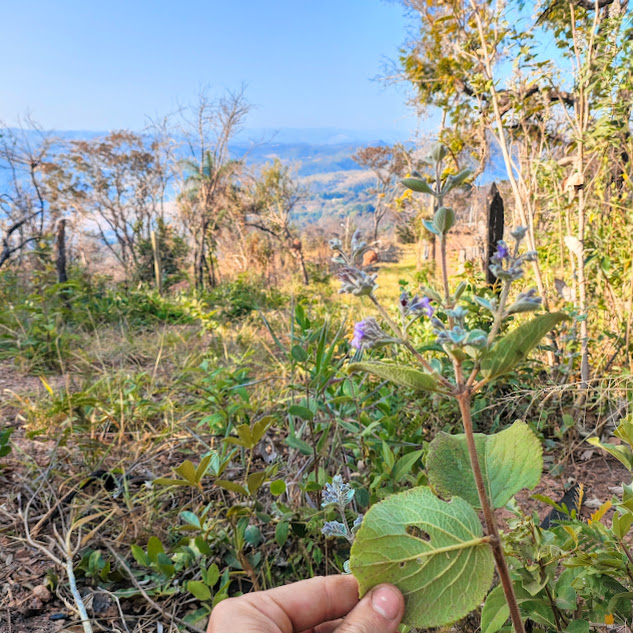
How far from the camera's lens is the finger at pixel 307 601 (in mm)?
615

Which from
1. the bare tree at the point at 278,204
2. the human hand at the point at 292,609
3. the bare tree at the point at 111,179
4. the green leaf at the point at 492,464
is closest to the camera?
the green leaf at the point at 492,464

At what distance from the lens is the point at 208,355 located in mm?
2949

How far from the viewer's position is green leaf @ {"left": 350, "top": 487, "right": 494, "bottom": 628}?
1.30 feet

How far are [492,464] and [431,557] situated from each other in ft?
0.43

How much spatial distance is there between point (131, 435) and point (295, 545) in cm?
109

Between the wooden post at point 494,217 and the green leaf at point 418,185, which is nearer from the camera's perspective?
the green leaf at point 418,185

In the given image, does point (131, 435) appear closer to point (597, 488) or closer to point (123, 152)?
point (597, 488)

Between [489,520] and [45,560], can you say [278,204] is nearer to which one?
[45,560]

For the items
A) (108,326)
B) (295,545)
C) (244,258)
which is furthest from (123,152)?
(295,545)

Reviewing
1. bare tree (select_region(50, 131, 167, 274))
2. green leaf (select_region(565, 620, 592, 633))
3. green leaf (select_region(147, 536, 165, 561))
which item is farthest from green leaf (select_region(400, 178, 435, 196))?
bare tree (select_region(50, 131, 167, 274))

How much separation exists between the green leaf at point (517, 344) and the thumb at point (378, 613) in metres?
0.25

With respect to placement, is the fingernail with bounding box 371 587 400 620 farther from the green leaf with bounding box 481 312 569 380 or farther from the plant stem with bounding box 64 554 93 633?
the plant stem with bounding box 64 554 93 633

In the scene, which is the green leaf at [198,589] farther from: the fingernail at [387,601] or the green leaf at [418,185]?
the green leaf at [418,185]

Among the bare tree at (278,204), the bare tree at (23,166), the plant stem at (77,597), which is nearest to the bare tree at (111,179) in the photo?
the bare tree at (23,166)
